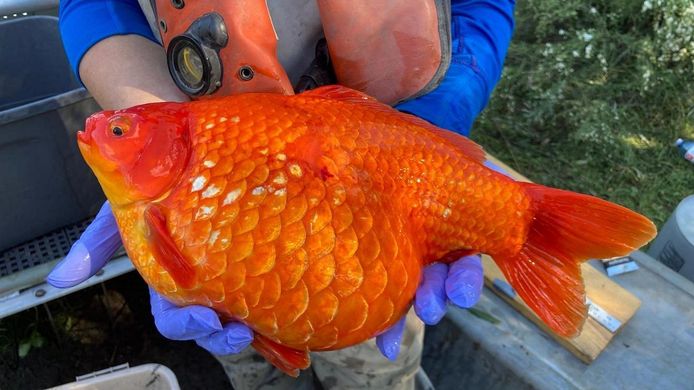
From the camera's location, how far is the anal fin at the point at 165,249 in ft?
2.75

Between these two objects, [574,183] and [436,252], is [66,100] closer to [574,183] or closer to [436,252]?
[436,252]

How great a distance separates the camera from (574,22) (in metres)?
3.43

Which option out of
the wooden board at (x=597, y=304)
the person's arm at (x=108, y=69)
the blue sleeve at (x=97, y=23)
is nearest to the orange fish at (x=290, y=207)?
the person's arm at (x=108, y=69)

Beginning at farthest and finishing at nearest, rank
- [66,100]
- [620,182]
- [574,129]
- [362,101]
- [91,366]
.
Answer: [574,129] < [620,182] < [91,366] < [66,100] < [362,101]

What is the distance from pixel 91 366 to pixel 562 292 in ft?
5.40

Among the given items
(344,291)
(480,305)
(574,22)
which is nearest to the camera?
(344,291)

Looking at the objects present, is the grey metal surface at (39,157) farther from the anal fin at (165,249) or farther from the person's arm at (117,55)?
the anal fin at (165,249)

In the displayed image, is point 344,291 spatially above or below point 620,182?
above

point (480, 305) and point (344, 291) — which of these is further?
point (480, 305)

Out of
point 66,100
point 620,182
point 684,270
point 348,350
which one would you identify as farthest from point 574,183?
point 66,100

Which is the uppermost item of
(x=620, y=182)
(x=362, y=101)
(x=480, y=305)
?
(x=362, y=101)

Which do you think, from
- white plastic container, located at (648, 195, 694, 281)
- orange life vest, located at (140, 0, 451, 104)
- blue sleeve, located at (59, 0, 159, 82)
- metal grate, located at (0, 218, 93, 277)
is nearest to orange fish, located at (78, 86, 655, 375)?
orange life vest, located at (140, 0, 451, 104)

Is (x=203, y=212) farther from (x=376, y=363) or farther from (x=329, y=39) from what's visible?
(x=376, y=363)

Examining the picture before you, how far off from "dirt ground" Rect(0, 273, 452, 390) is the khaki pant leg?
1.46ft
